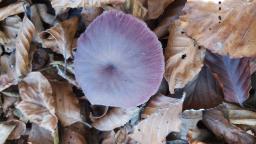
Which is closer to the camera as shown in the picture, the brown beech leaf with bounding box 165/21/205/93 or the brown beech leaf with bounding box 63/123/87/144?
the brown beech leaf with bounding box 165/21/205/93

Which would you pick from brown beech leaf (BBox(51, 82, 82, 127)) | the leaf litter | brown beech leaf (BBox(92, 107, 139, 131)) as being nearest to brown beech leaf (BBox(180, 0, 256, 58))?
the leaf litter

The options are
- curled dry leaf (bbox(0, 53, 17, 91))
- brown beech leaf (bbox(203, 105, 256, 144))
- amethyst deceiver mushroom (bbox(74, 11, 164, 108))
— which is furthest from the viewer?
curled dry leaf (bbox(0, 53, 17, 91))

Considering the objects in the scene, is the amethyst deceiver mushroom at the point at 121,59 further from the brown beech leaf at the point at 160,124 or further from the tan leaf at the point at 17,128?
the tan leaf at the point at 17,128

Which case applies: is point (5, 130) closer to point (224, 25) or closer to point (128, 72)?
point (128, 72)

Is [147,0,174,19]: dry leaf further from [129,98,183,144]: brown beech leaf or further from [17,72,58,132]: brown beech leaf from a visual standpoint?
[17,72,58,132]: brown beech leaf

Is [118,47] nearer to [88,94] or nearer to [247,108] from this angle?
[88,94]

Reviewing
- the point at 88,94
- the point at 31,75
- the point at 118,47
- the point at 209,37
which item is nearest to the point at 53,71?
the point at 31,75
